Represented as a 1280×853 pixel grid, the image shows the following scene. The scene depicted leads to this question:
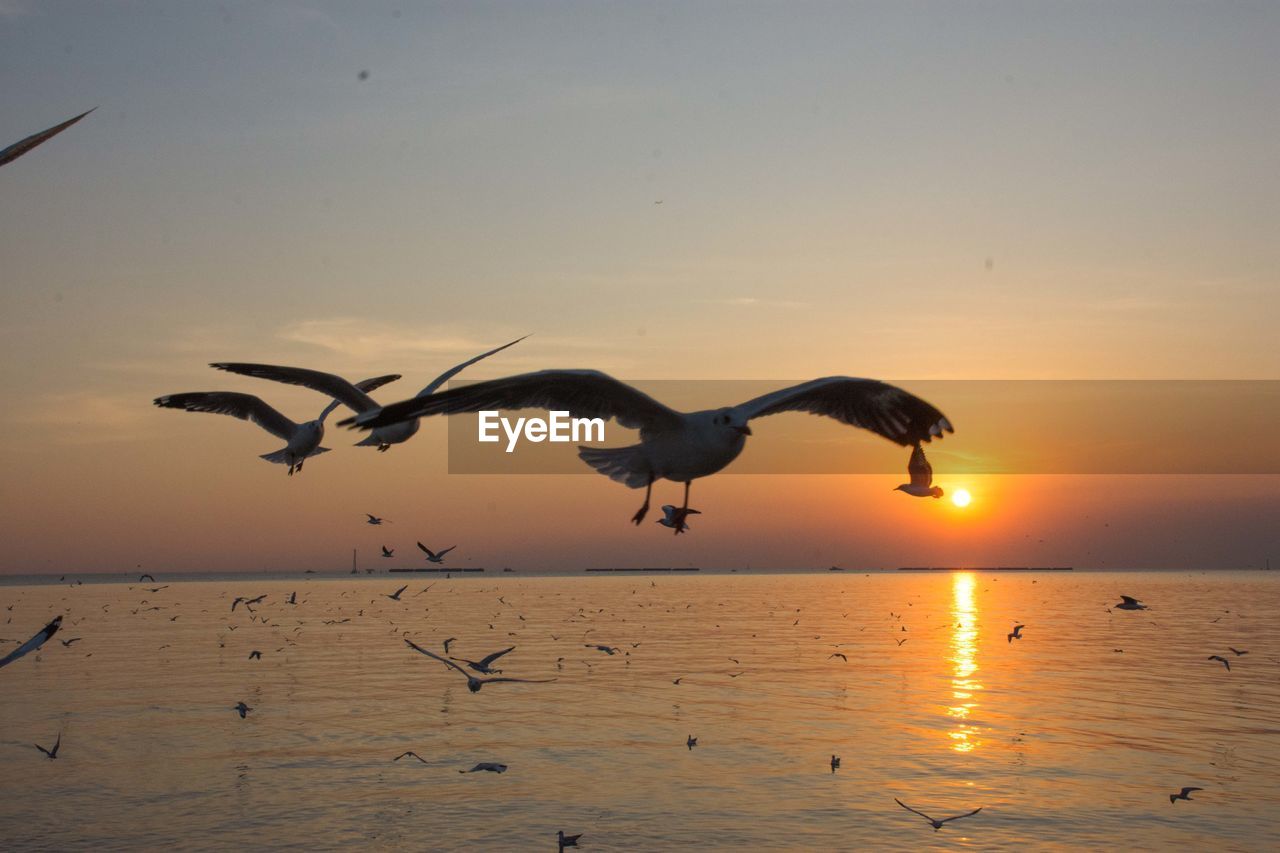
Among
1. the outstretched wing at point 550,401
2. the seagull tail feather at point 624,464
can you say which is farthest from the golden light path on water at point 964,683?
the outstretched wing at point 550,401

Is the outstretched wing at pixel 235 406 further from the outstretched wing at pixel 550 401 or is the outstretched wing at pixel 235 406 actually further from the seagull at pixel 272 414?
the outstretched wing at pixel 550 401

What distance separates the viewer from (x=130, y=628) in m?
82.8

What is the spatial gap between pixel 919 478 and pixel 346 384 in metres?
8.89

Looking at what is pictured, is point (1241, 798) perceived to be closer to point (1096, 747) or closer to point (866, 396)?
point (1096, 747)

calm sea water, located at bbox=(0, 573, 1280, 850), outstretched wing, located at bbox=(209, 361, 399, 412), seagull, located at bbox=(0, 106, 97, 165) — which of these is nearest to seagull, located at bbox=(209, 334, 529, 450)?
outstretched wing, located at bbox=(209, 361, 399, 412)

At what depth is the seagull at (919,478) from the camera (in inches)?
371

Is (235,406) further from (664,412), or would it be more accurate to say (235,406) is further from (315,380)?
(664,412)

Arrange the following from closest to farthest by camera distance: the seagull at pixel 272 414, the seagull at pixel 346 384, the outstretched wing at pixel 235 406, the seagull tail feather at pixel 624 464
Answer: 1. the seagull tail feather at pixel 624 464
2. the seagull at pixel 346 384
3. the seagull at pixel 272 414
4. the outstretched wing at pixel 235 406

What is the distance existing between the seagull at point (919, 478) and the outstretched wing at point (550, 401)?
229cm

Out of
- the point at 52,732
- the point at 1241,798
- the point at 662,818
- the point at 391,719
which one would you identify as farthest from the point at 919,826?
the point at 52,732

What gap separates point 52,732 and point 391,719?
10.7m

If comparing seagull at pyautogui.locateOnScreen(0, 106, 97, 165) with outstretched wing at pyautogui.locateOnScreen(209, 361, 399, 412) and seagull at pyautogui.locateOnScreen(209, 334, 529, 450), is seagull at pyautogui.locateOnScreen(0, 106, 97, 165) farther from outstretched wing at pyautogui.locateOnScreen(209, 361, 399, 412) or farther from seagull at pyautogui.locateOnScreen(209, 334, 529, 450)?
outstretched wing at pyautogui.locateOnScreen(209, 361, 399, 412)

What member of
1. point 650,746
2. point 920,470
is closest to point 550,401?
point 920,470

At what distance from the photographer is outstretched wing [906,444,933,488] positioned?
990cm
